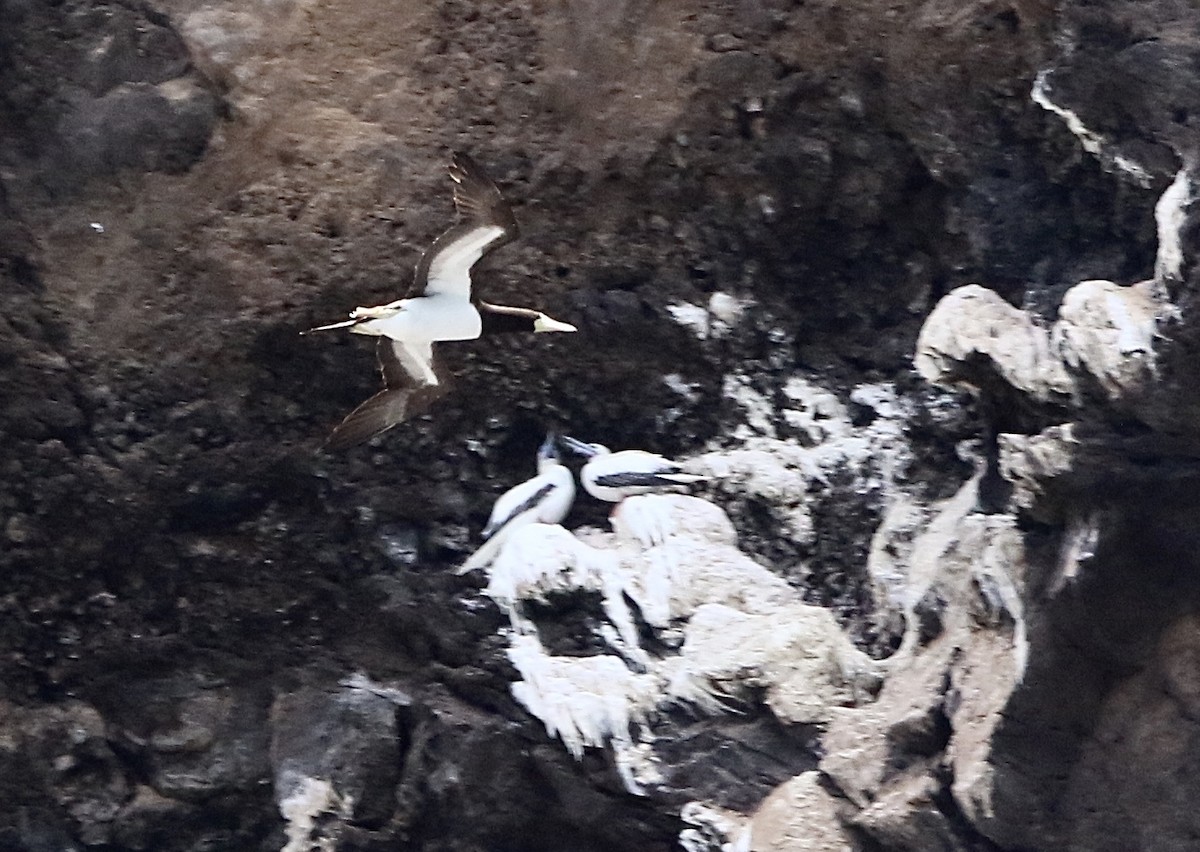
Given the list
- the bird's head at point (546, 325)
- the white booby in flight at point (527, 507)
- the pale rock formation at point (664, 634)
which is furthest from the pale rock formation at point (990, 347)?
the white booby in flight at point (527, 507)

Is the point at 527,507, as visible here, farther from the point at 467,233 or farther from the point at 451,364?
the point at 467,233

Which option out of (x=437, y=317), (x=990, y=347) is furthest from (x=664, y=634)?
(x=990, y=347)

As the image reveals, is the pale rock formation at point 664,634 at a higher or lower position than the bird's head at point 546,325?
lower

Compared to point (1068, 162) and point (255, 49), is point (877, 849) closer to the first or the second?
point (1068, 162)

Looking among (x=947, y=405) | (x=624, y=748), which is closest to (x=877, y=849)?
(x=624, y=748)

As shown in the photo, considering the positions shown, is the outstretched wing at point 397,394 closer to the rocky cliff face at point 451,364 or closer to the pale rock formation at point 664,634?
the rocky cliff face at point 451,364
